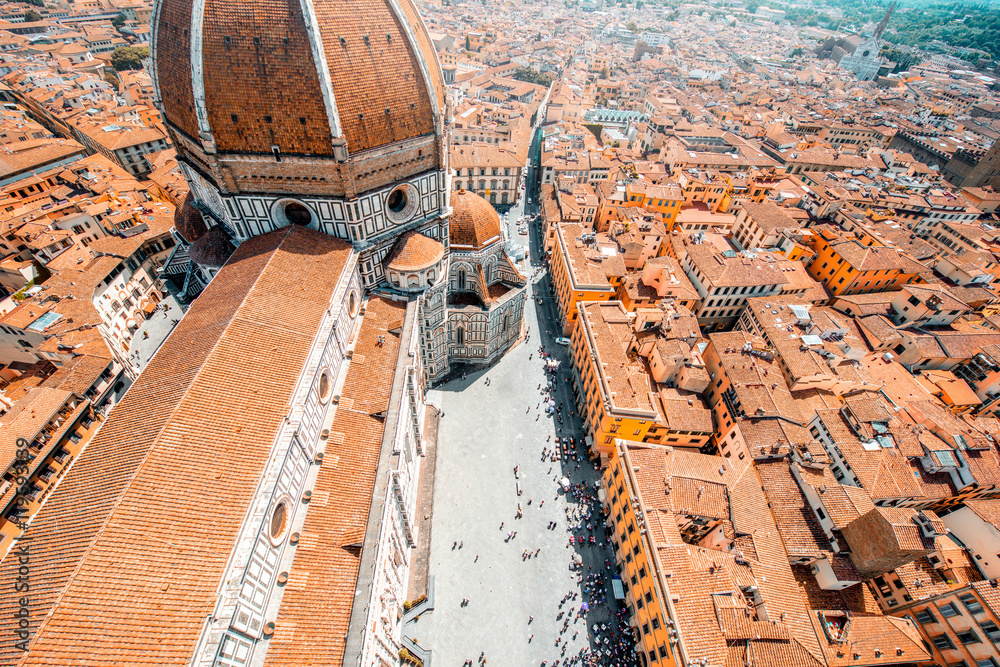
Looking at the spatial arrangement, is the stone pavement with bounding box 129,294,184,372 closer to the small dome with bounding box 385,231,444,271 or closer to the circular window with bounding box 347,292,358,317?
the circular window with bounding box 347,292,358,317

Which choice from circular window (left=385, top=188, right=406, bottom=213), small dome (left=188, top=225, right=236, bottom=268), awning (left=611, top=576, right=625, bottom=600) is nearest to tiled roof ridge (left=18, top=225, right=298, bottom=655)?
small dome (left=188, top=225, right=236, bottom=268)

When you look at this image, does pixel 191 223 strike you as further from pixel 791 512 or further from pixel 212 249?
pixel 791 512

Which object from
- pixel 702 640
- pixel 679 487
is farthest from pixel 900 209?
pixel 702 640

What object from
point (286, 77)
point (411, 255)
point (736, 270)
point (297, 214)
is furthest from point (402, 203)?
point (736, 270)

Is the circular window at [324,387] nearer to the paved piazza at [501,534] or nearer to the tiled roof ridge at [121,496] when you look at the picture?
the tiled roof ridge at [121,496]

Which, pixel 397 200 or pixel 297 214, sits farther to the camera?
pixel 397 200

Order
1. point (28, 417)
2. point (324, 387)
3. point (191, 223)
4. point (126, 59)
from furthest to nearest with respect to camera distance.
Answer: point (126, 59), point (191, 223), point (28, 417), point (324, 387)
